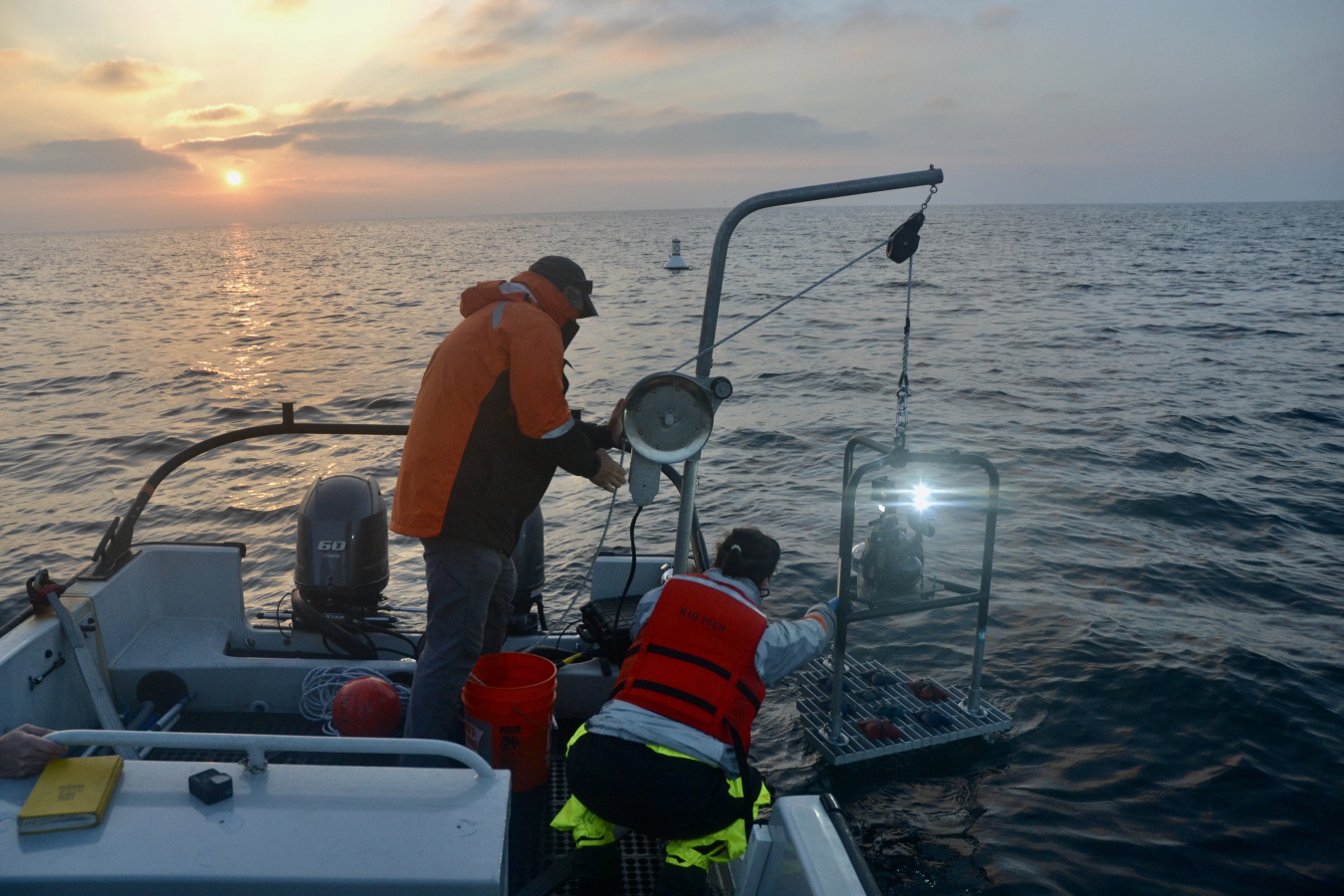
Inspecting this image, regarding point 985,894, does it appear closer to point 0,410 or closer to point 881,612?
point 881,612

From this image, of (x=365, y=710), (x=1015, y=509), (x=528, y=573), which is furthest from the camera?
(x=1015, y=509)

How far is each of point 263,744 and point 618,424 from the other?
166 cm

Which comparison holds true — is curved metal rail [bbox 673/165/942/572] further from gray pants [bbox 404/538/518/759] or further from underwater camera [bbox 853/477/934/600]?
underwater camera [bbox 853/477/934/600]

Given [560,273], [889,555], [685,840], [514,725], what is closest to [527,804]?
[514,725]

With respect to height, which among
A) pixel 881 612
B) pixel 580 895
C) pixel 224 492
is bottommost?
pixel 224 492

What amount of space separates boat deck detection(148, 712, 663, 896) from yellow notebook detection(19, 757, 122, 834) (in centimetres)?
152

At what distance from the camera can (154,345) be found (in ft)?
86.4

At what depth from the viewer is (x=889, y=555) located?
14.2 ft

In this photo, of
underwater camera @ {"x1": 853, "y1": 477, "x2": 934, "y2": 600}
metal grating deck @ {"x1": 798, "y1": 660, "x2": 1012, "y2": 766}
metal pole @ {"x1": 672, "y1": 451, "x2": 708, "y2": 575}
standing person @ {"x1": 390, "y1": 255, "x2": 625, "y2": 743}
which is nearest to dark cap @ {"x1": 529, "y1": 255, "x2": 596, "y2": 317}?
standing person @ {"x1": 390, "y1": 255, "x2": 625, "y2": 743}

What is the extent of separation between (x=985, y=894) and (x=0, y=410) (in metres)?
19.7

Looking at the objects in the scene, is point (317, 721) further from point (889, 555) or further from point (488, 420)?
point (889, 555)

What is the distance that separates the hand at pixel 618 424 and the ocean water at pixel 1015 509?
262 centimetres

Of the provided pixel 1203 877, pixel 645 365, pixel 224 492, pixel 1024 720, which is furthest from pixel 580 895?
pixel 645 365

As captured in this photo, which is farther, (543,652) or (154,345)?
(154,345)
